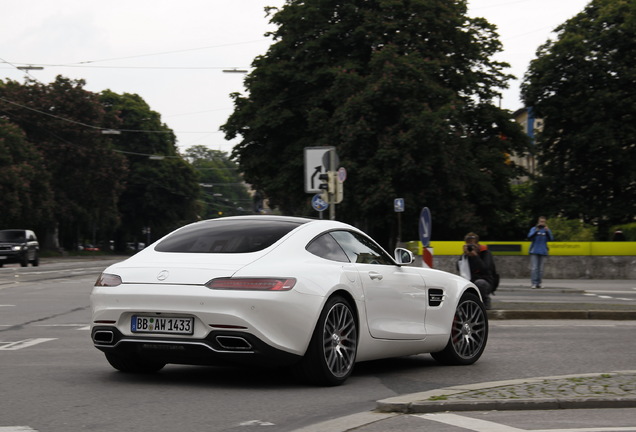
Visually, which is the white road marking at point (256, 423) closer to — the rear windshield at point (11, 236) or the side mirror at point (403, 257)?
the side mirror at point (403, 257)

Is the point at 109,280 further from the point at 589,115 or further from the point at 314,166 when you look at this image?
the point at 589,115

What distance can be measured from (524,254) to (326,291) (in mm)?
25255

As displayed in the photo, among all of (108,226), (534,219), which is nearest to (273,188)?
(534,219)

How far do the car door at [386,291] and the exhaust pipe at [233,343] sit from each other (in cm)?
134

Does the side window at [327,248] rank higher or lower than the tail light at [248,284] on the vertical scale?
higher

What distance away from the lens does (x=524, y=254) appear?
32.7 metres

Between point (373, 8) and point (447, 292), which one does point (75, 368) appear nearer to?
point (447, 292)

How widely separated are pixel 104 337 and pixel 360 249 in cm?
231

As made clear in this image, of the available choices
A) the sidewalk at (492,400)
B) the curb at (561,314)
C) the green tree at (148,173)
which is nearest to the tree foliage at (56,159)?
the green tree at (148,173)

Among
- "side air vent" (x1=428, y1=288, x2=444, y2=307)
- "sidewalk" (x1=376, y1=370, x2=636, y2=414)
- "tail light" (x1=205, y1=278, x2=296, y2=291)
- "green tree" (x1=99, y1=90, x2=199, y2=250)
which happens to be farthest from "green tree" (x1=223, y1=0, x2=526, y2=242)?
"green tree" (x1=99, y1=90, x2=199, y2=250)

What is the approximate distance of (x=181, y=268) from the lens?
812cm

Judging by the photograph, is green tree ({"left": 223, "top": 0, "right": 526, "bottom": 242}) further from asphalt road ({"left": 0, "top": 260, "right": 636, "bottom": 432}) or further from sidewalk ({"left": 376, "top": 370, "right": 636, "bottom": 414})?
sidewalk ({"left": 376, "top": 370, "right": 636, "bottom": 414})

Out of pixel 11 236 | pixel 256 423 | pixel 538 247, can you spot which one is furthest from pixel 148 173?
pixel 256 423

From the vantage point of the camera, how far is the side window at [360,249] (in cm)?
902
